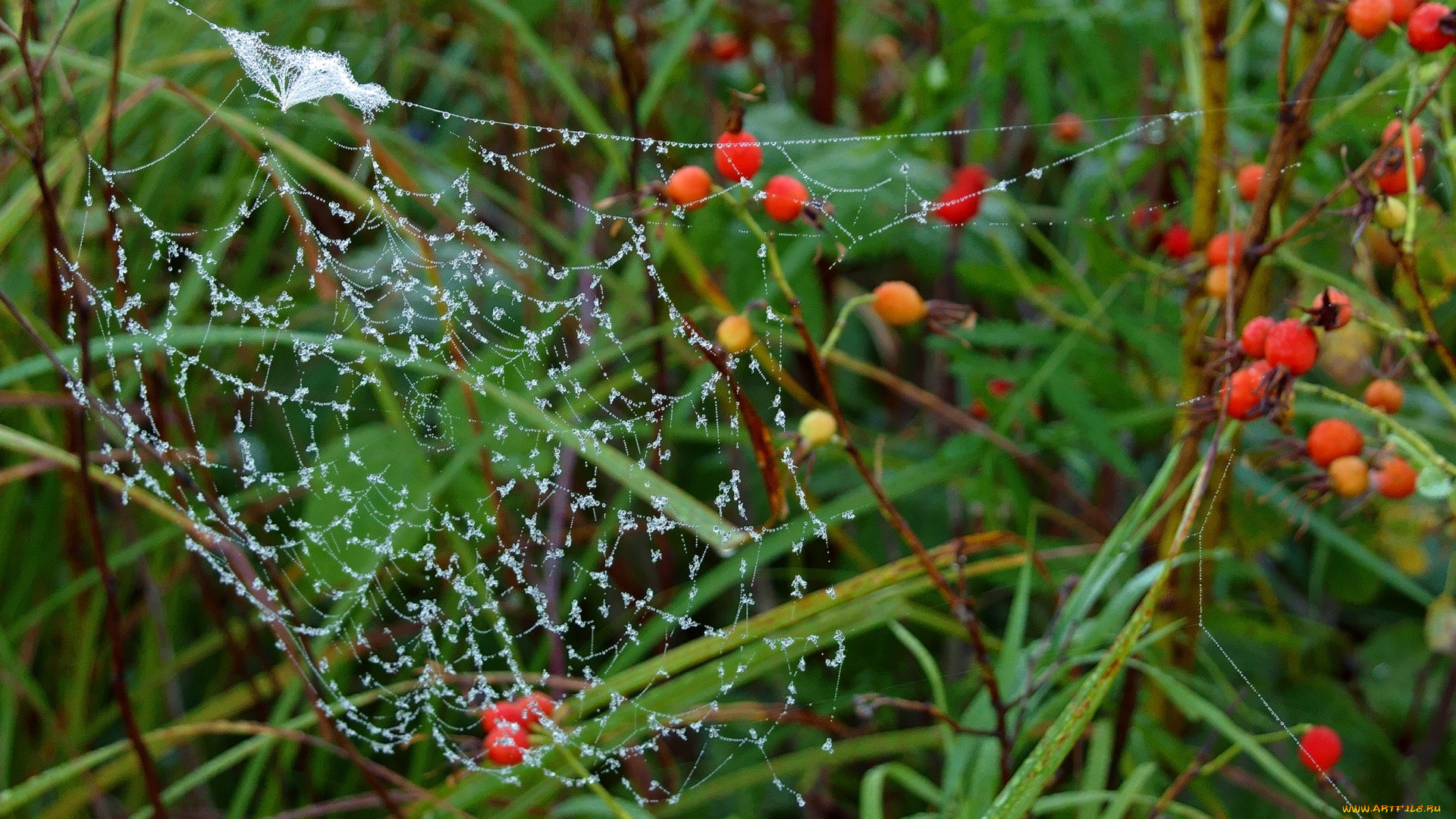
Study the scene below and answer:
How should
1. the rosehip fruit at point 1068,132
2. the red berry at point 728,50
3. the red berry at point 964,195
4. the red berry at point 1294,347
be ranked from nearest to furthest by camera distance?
1. the red berry at point 1294,347
2. the red berry at point 964,195
3. the rosehip fruit at point 1068,132
4. the red berry at point 728,50

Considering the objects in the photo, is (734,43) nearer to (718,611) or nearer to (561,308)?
(561,308)

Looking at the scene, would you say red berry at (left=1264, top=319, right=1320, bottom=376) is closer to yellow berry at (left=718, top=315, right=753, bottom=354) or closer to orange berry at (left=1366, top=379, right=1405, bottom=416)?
orange berry at (left=1366, top=379, right=1405, bottom=416)

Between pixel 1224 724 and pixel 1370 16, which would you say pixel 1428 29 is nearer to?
pixel 1370 16

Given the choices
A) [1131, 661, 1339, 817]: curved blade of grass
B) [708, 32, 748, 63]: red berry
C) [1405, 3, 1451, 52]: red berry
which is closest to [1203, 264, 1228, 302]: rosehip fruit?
[1405, 3, 1451, 52]: red berry

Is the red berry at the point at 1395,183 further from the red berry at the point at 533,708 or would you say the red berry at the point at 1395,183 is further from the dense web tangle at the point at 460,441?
the red berry at the point at 533,708

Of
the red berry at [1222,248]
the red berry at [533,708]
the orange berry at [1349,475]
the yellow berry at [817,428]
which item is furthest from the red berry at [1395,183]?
the red berry at [533,708]

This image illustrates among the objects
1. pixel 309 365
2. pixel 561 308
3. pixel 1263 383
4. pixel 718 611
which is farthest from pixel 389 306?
pixel 1263 383

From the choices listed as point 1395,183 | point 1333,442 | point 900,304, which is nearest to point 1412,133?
point 1395,183
